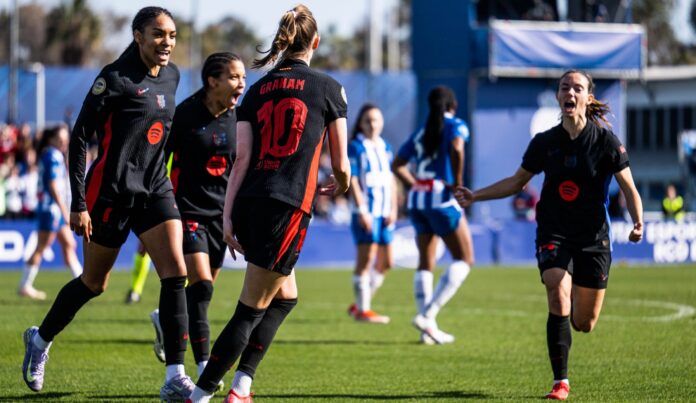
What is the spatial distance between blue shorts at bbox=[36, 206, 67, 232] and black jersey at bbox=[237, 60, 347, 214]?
10184 mm

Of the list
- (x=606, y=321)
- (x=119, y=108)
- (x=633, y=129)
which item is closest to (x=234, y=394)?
(x=119, y=108)

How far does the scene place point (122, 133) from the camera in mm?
7648

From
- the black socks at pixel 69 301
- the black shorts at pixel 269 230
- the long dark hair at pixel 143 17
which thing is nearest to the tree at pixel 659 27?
the long dark hair at pixel 143 17

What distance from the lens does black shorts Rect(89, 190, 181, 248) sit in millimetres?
7703

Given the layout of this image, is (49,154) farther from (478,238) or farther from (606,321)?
(478,238)

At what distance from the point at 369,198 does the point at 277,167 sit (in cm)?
731

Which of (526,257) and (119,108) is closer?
(119,108)

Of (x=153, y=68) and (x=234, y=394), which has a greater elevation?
(x=153, y=68)

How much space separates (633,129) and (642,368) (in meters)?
55.8

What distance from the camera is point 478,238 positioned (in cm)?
2633

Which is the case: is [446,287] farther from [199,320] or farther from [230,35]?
[230,35]

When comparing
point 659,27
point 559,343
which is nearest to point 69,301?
point 559,343

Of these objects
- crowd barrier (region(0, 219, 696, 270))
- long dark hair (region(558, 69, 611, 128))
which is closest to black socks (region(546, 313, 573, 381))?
long dark hair (region(558, 69, 611, 128))

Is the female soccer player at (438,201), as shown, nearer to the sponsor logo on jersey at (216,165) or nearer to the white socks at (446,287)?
the white socks at (446,287)
